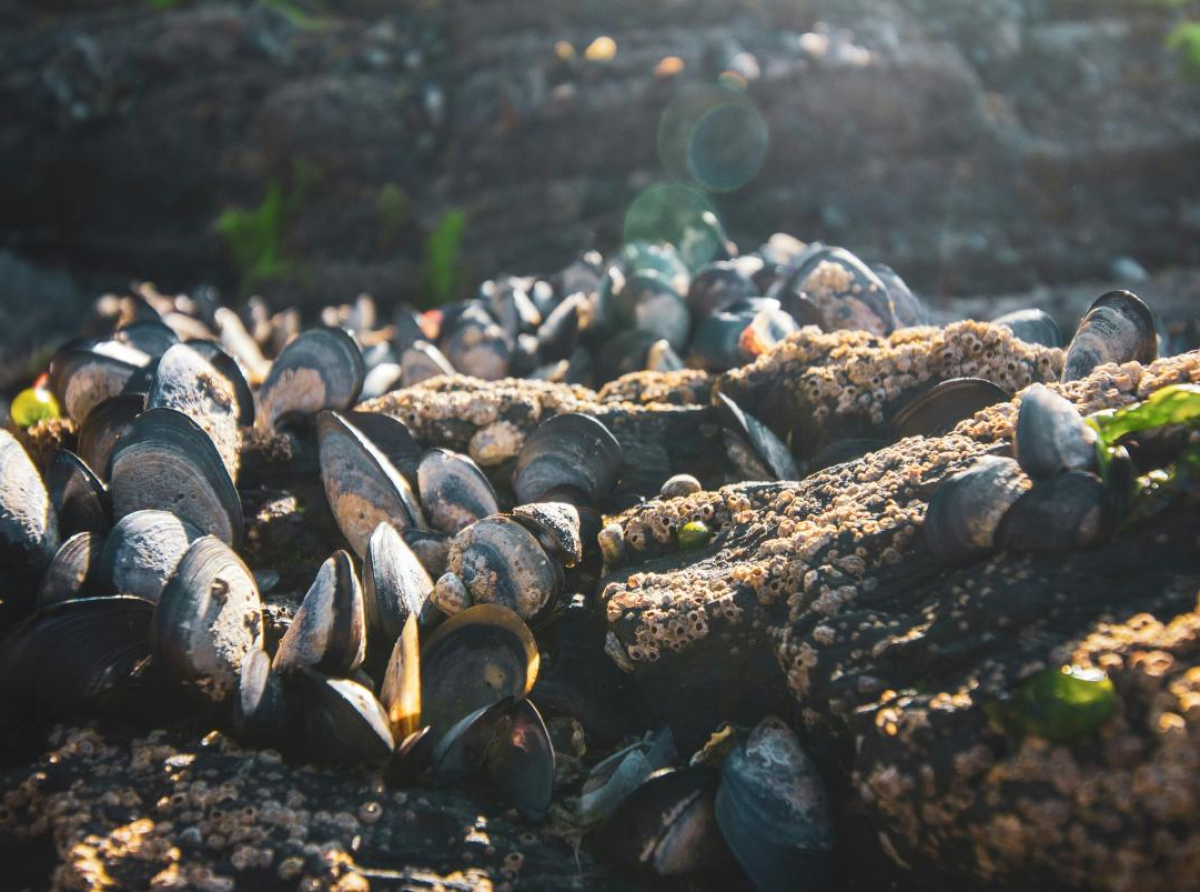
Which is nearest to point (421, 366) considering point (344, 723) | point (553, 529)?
point (553, 529)

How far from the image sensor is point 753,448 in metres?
3.41

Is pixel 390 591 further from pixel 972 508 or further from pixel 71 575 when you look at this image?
pixel 972 508

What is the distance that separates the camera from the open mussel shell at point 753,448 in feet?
11.1

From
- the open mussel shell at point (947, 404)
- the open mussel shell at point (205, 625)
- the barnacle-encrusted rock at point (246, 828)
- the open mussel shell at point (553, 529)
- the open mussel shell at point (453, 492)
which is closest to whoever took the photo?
the barnacle-encrusted rock at point (246, 828)

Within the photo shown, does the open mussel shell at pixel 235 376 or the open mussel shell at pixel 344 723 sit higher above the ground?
the open mussel shell at pixel 344 723

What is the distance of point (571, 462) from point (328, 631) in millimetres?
1116

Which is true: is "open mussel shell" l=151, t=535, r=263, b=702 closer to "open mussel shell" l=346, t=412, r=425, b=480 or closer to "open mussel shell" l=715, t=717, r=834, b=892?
"open mussel shell" l=346, t=412, r=425, b=480

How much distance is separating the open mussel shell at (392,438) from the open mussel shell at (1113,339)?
2365 millimetres

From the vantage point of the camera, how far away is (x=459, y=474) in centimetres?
333

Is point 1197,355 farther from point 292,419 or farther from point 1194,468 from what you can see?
point 292,419

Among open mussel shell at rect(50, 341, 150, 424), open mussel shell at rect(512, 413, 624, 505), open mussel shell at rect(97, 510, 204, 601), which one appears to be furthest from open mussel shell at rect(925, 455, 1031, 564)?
open mussel shell at rect(50, 341, 150, 424)

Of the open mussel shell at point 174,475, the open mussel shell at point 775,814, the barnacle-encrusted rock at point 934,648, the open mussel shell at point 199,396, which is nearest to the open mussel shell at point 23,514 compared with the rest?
the open mussel shell at point 174,475

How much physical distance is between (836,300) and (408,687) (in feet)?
9.76

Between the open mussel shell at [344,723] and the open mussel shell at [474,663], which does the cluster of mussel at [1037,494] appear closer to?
the open mussel shell at [474,663]
